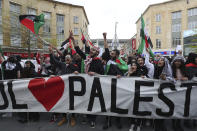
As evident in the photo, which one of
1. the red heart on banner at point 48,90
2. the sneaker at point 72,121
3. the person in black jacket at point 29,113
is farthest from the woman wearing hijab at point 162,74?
the person in black jacket at point 29,113

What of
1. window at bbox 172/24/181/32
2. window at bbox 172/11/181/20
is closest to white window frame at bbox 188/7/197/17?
window at bbox 172/11/181/20

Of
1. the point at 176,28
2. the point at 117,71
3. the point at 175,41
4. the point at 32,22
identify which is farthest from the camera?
the point at 175,41

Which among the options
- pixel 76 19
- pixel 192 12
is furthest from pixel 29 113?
pixel 192 12

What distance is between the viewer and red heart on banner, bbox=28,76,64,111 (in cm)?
365

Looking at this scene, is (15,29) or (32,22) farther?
(15,29)

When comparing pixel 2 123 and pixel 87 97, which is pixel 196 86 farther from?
pixel 2 123

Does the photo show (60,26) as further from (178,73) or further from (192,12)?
(178,73)

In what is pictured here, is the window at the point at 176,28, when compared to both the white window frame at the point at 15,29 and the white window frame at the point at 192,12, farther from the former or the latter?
the white window frame at the point at 15,29

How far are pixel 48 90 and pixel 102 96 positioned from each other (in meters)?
1.43

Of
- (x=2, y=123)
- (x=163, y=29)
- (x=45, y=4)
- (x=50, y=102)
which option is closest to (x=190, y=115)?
(x=50, y=102)

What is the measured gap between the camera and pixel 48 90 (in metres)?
3.67

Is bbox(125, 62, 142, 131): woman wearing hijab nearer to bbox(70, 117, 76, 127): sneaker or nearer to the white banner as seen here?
the white banner

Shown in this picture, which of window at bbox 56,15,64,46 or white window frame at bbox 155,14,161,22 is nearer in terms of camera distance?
window at bbox 56,15,64,46

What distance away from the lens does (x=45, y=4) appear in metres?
28.8
